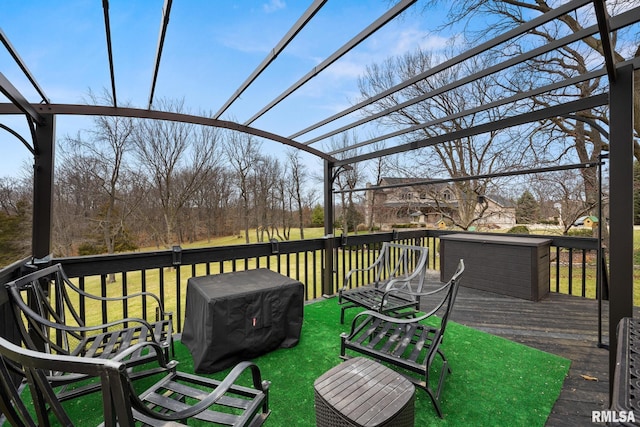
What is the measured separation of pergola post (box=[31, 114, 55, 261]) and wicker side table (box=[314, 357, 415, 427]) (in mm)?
2523

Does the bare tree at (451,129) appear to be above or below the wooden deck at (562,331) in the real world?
above

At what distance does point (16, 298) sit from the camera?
1.73 meters

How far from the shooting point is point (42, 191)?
237 centimetres

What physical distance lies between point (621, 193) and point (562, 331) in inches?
77.4

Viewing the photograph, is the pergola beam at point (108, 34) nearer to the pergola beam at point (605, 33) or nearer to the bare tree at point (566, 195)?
the pergola beam at point (605, 33)

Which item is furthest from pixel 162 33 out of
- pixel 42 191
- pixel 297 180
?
pixel 297 180

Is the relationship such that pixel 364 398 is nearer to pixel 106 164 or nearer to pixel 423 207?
pixel 423 207

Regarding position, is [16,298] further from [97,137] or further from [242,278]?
[97,137]

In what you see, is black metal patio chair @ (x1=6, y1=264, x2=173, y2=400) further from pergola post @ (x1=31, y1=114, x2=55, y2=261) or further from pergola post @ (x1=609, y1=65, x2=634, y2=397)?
pergola post @ (x1=609, y1=65, x2=634, y2=397)

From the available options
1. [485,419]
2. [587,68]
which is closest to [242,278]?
[485,419]

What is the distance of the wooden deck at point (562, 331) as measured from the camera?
1.98m

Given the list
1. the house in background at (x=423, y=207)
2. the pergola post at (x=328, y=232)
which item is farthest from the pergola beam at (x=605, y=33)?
the house in background at (x=423, y=207)

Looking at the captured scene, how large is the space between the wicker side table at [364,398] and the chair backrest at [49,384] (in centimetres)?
87

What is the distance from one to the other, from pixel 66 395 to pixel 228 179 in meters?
10.9
